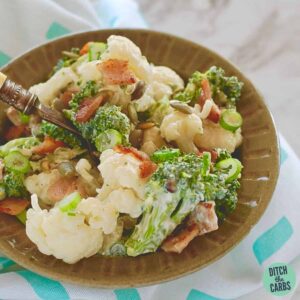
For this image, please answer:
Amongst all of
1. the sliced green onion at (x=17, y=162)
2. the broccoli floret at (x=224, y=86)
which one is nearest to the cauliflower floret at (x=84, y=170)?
the sliced green onion at (x=17, y=162)

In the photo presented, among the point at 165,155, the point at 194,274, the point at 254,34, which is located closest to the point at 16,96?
the point at 165,155

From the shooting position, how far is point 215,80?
2562mm

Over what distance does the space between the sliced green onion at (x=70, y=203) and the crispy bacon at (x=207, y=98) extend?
73 cm

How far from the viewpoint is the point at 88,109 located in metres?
2.33

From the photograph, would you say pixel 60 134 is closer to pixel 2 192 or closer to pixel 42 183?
pixel 42 183

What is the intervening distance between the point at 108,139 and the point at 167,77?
1.90 feet

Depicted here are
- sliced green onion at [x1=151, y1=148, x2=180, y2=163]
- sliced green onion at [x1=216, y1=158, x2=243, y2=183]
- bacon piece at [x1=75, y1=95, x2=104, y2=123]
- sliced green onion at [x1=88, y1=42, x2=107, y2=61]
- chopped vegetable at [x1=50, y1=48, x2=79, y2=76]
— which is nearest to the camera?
sliced green onion at [x1=151, y1=148, x2=180, y2=163]

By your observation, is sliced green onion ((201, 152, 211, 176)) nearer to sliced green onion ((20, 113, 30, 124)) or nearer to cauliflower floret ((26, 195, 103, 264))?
cauliflower floret ((26, 195, 103, 264))

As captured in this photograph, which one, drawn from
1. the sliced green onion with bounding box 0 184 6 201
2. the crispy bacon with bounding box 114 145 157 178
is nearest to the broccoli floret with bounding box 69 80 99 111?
the crispy bacon with bounding box 114 145 157 178

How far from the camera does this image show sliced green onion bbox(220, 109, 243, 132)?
2.42m

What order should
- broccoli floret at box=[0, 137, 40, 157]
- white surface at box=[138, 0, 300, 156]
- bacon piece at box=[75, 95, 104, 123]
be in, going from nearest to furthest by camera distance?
bacon piece at box=[75, 95, 104, 123] < broccoli floret at box=[0, 137, 40, 157] < white surface at box=[138, 0, 300, 156]

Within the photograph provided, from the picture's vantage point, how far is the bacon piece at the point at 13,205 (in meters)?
2.31

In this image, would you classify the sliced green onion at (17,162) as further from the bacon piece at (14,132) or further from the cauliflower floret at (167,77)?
the cauliflower floret at (167,77)

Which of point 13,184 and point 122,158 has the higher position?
point 122,158
